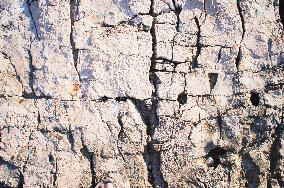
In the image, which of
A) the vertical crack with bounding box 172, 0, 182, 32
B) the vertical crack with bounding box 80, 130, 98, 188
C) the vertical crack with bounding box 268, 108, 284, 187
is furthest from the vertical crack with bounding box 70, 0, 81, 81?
the vertical crack with bounding box 268, 108, 284, 187

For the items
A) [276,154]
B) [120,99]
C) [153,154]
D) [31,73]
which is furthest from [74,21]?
[276,154]

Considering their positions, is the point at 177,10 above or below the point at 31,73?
above

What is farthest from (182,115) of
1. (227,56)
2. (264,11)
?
(264,11)

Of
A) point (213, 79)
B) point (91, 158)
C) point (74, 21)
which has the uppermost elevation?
point (74, 21)

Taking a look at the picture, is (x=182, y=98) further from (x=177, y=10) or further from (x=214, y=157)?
(x=177, y=10)

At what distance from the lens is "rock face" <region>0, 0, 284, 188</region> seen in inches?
80.9

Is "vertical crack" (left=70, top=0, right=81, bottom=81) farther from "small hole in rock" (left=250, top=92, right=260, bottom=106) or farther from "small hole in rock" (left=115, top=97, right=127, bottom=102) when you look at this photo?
"small hole in rock" (left=250, top=92, right=260, bottom=106)

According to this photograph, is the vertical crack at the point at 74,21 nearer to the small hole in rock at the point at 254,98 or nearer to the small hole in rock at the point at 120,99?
the small hole in rock at the point at 120,99

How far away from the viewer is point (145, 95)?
208 cm

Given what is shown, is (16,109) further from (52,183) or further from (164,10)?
(164,10)

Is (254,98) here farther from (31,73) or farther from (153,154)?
(31,73)

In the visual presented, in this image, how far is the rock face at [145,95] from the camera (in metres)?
2.05

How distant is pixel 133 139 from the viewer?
2.07 m

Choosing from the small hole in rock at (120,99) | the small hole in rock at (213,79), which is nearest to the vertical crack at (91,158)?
the small hole in rock at (120,99)
